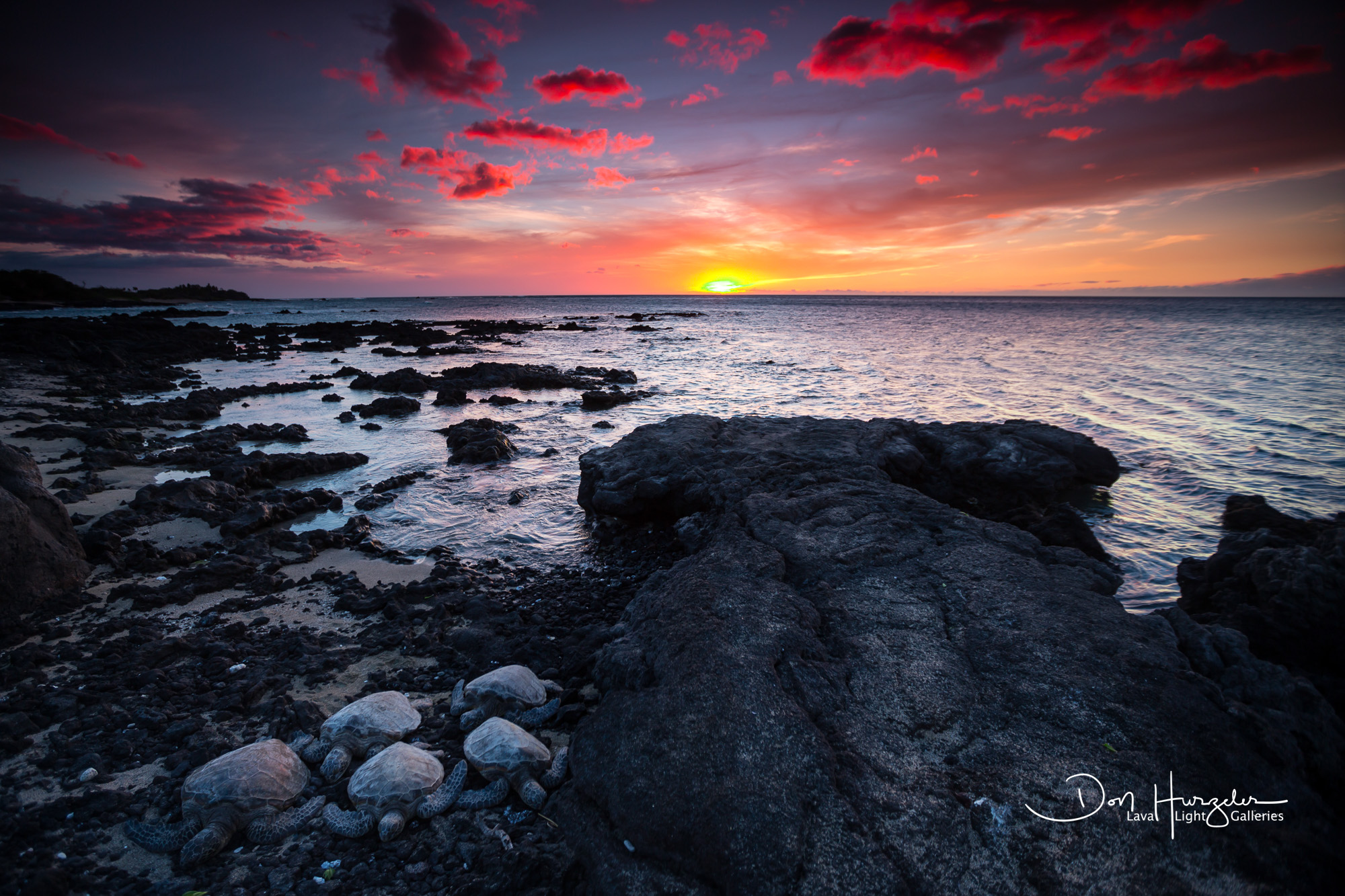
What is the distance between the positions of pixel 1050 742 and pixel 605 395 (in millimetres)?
19017

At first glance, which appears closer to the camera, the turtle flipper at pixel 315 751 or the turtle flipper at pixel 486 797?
the turtle flipper at pixel 486 797

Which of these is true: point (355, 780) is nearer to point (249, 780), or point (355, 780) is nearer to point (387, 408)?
point (249, 780)

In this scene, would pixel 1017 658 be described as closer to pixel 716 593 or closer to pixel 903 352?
pixel 716 593

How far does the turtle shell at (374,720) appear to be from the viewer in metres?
4.39

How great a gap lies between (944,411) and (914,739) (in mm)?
17183

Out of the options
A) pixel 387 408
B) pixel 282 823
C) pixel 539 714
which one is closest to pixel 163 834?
pixel 282 823

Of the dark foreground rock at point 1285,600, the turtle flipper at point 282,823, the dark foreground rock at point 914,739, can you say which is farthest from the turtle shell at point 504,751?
the dark foreground rock at point 1285,600

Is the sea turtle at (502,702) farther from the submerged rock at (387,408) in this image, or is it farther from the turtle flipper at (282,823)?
the submerged rock at (387,408)

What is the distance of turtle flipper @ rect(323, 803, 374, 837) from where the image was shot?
12.2 ft

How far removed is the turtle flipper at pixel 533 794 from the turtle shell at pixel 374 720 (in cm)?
132

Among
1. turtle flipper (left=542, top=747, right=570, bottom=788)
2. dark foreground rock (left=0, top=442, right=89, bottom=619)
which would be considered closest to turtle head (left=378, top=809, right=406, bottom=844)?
turtle flipper (left=542, top=747, right=570, bottom=788)

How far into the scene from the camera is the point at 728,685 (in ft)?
13.0

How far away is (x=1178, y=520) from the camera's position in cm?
1008

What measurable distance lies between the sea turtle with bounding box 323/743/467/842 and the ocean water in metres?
4.65
